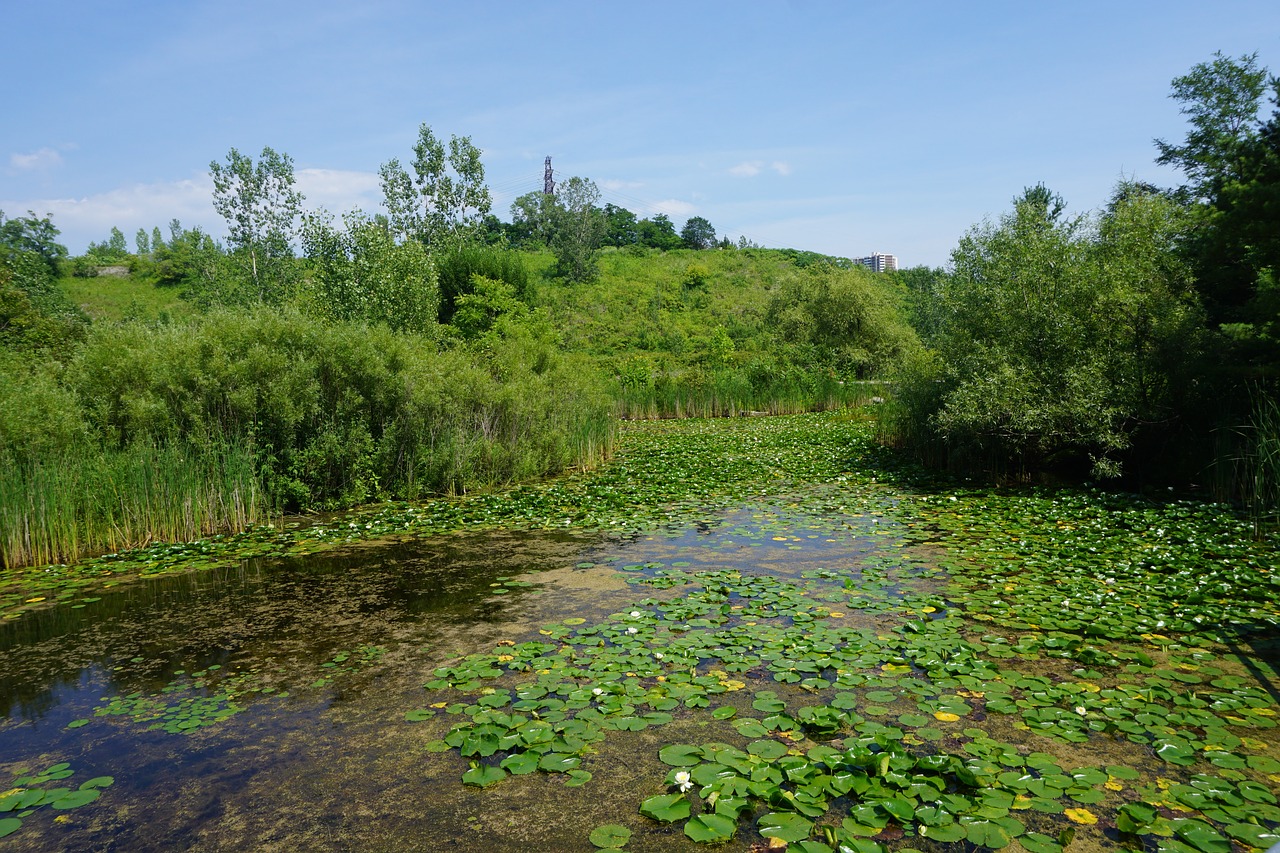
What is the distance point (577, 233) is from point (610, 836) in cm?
4714

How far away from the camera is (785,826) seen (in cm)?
311

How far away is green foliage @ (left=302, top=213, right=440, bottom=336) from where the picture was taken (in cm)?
1723

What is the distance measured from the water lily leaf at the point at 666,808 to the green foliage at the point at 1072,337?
8.68m

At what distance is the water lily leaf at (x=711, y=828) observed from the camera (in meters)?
3.07

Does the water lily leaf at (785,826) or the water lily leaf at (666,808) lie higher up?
the water lily leaf at (785,826)

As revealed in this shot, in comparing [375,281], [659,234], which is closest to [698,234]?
[659,234]

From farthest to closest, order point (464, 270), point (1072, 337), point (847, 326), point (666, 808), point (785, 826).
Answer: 1. point (847, 326)
2. point (464, 270)
3. point (1072, 337)
4. point (666, 808)
5. point (785, 826)

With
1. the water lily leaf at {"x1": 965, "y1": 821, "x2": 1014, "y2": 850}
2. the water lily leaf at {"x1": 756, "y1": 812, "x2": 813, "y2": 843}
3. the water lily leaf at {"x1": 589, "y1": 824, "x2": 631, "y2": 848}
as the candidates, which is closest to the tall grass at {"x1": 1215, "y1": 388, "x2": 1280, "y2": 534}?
the water lily leaf at {"x1": 965, "y1": 821, "x2": 1014, "y2": 850}

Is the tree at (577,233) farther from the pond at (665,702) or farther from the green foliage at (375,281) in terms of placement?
the pond at (665,702)

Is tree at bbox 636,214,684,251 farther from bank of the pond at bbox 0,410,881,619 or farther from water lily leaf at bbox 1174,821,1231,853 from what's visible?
water lily leaf at bbox 1174,821,1231,853

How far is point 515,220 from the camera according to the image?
65.8 m

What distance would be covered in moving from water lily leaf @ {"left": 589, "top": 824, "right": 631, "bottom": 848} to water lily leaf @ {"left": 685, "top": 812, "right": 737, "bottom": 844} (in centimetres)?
27

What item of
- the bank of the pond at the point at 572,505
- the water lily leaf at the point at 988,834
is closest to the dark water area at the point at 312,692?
the bank of the pond at the point at 572,505

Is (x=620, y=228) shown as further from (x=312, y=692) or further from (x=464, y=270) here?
(x=312, y=692)
